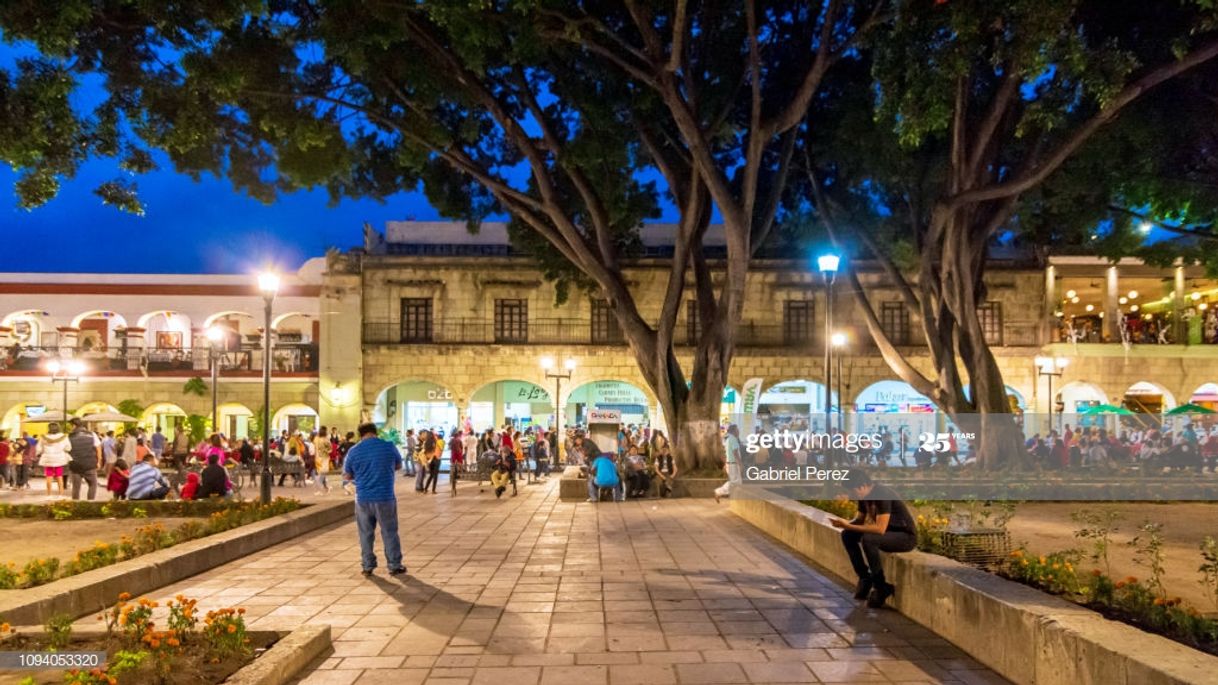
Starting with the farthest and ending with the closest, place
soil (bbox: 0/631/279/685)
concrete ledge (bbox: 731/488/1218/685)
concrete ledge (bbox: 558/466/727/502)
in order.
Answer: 1. concrete ledge (bbox: 558/466/727/502)
2. soil (bbox: 0/631/279/685)
3. concrete ledge (bbox: 731/488/1218/685)

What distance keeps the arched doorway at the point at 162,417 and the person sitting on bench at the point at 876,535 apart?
86.7 ft

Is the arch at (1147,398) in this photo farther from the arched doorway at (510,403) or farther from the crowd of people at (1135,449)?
the arched doorway at (510,403)

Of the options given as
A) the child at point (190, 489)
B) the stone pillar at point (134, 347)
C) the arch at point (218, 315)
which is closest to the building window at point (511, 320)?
the arch at point (218, 315)

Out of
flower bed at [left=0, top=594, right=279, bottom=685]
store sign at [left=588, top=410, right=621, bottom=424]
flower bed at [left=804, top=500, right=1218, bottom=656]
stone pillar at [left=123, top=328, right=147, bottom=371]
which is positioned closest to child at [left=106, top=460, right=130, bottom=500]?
flower bed at [left=0, top=594, right=279, bottom=685]

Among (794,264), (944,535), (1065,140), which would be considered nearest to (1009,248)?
(794,264)

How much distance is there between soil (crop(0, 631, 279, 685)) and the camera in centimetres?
440

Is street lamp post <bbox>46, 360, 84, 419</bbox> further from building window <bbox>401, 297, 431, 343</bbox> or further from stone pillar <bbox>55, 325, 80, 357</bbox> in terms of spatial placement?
building window <bbox>401, 297, 431, 343</bbox>

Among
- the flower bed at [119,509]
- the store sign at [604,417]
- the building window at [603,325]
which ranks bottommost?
the flower bed at [119,509]

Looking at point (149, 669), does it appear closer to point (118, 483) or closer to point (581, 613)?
point (581, 613)

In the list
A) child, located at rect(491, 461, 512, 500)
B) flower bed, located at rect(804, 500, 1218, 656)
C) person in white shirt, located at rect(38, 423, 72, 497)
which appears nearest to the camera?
flower bed, located at rect(804, 500, 1218, 656)

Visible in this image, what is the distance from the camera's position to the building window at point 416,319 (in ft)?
97.8

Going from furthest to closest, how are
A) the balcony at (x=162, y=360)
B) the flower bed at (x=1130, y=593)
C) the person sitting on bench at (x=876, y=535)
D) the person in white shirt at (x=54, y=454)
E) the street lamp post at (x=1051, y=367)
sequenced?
the balcony at (x=162, y=360) → the street lamp post at (x=1051, y=367) → the person in white shirt at (x=54, y=454) → the person sitting on bench at (x=876, y=535) → the flower bed at (x=1130, y=593)

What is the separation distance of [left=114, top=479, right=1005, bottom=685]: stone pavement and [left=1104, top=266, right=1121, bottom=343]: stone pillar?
2339 cm

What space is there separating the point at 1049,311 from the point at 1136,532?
20.5 metres
